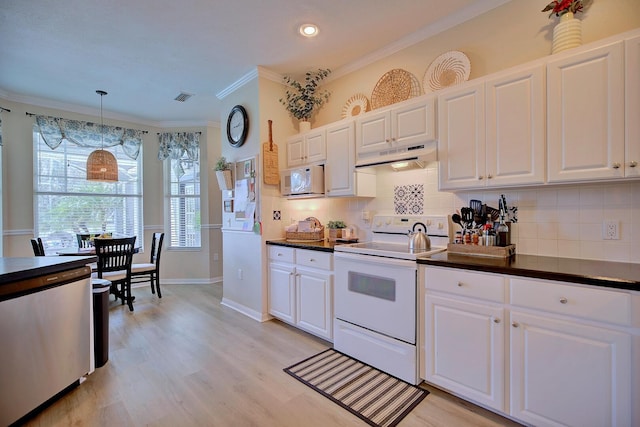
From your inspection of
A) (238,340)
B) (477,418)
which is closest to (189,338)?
(238,340)

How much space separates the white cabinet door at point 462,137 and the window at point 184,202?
4.33 m

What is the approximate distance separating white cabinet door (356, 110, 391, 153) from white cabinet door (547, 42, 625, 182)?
3.61 feet

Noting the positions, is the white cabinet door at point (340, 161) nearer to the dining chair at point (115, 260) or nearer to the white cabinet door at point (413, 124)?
the white cabinet door at point (413, 124)

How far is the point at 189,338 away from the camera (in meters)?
2.96

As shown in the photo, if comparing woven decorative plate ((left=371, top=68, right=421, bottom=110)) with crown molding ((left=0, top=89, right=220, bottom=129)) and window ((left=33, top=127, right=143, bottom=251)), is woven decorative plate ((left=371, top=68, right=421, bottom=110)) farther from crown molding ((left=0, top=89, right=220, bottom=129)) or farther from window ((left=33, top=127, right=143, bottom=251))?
window ((left=33, top=127, right=143, bottom=251))

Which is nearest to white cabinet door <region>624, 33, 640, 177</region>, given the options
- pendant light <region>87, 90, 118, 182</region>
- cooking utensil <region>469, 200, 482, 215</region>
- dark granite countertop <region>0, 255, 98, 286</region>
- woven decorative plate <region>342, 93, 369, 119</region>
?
cooking utensil <region>469, 200, 482, 215</region>

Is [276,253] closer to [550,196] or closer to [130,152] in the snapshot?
[550,196]

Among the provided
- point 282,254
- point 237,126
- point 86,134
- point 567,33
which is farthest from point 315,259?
point 86,134

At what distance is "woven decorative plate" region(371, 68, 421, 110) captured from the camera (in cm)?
278

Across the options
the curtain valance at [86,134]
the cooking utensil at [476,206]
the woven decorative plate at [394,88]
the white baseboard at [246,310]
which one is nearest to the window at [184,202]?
the curtain valance at [86,134]

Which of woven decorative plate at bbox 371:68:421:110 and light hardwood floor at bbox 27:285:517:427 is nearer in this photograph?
light hardwood floor at bbox 27:285:517:427

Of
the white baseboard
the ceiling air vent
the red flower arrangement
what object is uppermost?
the ceiling air vent

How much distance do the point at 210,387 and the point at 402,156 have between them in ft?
7.35

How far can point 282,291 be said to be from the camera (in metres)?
3.18
